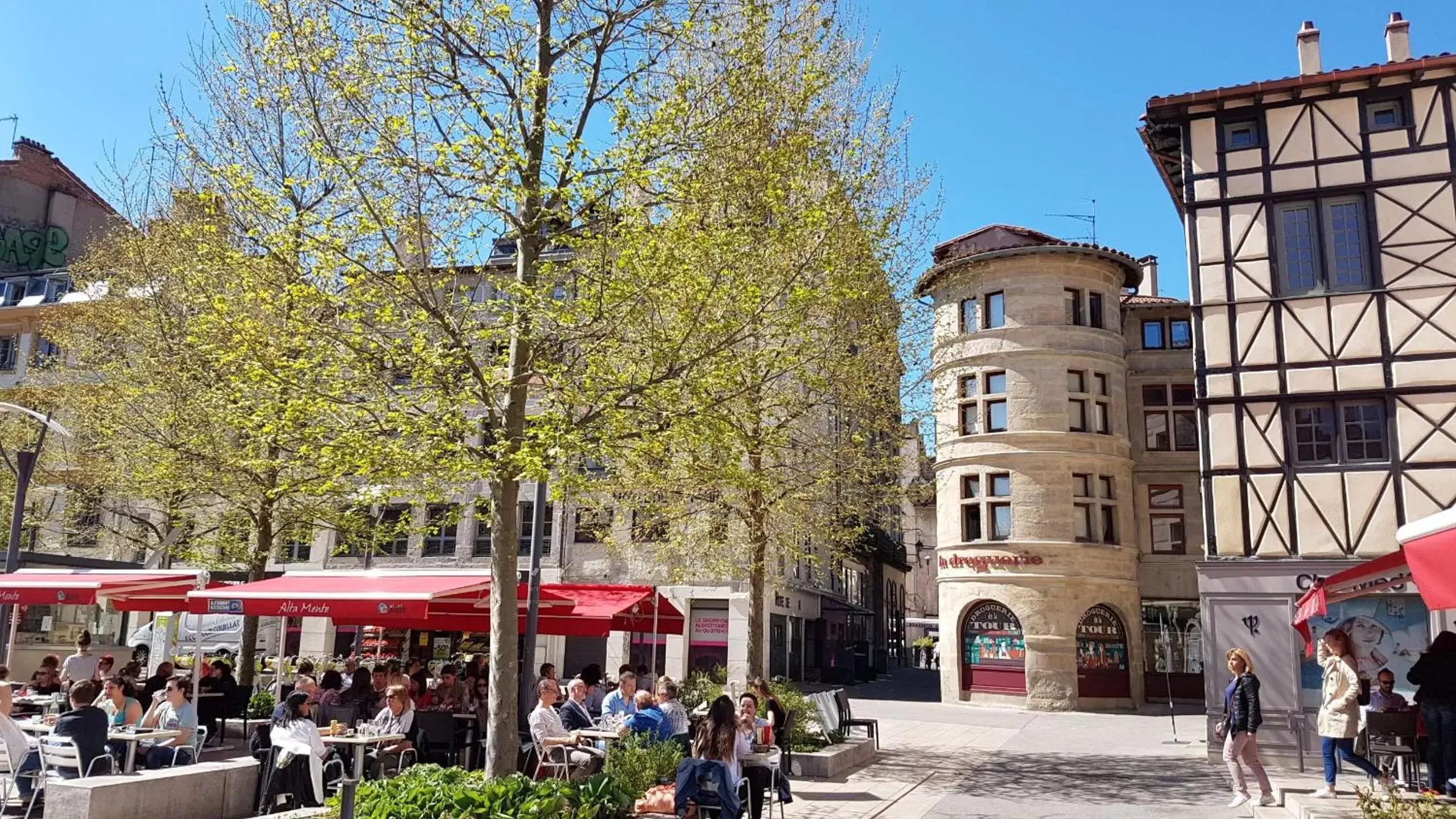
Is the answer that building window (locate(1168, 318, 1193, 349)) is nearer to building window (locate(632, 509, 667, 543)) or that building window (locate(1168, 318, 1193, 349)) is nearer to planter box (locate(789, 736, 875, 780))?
building window (locate(632, 509, 667, 543))

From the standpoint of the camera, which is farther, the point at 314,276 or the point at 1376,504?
the point at 1376,504

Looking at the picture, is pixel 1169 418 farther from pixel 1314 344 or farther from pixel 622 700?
pixel 622 700

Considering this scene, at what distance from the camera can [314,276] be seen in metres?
10.1

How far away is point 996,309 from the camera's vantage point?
100 ft

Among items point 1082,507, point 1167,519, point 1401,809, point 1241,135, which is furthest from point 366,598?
point 1167,519

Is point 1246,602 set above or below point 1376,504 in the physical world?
below

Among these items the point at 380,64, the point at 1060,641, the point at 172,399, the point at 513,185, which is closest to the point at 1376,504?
the point at 1060,641

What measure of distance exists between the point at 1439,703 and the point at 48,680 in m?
18.9

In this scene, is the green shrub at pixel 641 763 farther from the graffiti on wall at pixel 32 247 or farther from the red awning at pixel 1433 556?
the graffiti on wall at pixel 32 247

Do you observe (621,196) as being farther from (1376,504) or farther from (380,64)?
(1376,504)

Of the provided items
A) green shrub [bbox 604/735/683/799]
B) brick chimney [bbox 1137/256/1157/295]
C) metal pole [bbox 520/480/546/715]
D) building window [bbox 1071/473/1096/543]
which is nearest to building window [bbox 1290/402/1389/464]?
building window [bbox 1071/473/1096/543]

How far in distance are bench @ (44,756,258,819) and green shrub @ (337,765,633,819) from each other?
1823mm

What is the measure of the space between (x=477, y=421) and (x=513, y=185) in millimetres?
2162

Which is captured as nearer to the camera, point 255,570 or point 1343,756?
point 1343,756
